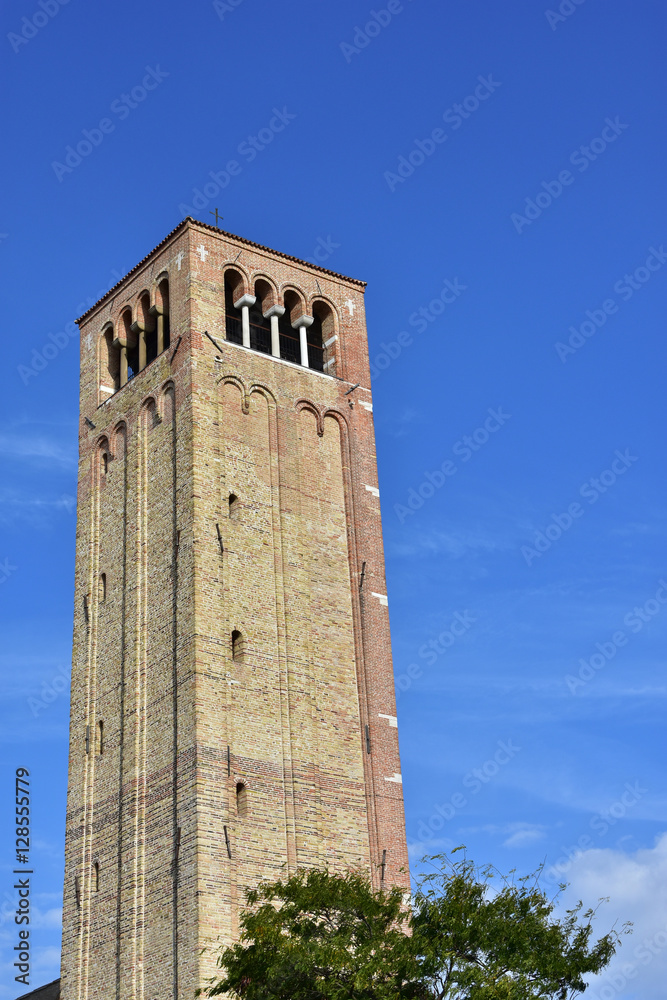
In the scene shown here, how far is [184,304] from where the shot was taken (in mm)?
39625

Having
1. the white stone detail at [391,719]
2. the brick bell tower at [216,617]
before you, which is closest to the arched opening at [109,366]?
the brick bell tower at [216,617]

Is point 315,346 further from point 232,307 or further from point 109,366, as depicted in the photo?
point 109,366

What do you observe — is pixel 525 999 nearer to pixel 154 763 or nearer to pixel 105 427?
pixel 154 763

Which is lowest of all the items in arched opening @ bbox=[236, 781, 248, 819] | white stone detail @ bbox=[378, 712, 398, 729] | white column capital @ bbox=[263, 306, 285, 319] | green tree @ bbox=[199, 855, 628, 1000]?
green tree @ bbox=[199, 855, 628, 1000]

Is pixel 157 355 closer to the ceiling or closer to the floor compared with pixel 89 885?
closer to the ceiling

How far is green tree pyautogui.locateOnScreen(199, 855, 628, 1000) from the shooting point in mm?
25141

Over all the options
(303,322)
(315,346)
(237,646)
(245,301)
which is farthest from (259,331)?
(237,646)

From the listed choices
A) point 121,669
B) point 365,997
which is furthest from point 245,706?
point 365,997

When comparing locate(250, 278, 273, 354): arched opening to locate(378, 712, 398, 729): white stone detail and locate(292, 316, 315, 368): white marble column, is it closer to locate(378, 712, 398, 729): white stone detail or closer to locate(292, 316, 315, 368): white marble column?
locate(292, 316, 315, 368): white marble column

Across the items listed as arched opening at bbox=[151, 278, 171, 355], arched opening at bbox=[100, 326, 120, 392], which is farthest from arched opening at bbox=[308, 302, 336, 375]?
arched opening at bbox=[100, 326, 120, 392]

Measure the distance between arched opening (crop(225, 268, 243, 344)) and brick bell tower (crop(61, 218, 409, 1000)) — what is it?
0.22 feet

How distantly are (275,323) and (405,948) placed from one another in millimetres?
21275

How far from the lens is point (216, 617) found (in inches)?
1388

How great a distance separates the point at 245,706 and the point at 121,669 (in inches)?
182
